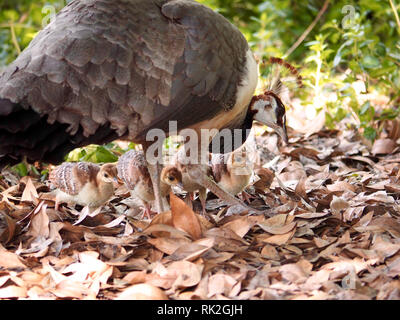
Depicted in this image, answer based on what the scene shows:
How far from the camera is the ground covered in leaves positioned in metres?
2.30

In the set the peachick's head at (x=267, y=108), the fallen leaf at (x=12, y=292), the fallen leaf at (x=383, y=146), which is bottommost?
the fallen leaf at (x=383, y=146)

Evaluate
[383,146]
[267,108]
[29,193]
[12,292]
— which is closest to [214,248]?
[12,292]

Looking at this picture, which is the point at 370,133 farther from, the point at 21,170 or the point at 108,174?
the point at 21,170

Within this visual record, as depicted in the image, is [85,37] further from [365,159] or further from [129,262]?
[365,159]

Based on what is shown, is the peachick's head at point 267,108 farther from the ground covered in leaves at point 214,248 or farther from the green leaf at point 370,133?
the green leaf at point 370,133

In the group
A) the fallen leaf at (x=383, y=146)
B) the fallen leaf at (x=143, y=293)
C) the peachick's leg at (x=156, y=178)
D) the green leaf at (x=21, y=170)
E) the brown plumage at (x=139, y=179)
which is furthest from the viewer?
the fallen leaf at (x=383, y=146)

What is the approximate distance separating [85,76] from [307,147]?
7.74 ft

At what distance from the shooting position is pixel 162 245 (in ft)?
8.58

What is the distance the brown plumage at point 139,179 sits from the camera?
320 centimetres

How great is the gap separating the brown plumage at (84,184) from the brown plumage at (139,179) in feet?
0.24

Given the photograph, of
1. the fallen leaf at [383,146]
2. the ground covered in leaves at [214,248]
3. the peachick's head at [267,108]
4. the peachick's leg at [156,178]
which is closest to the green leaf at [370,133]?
the fallen leaf at [383,146]
